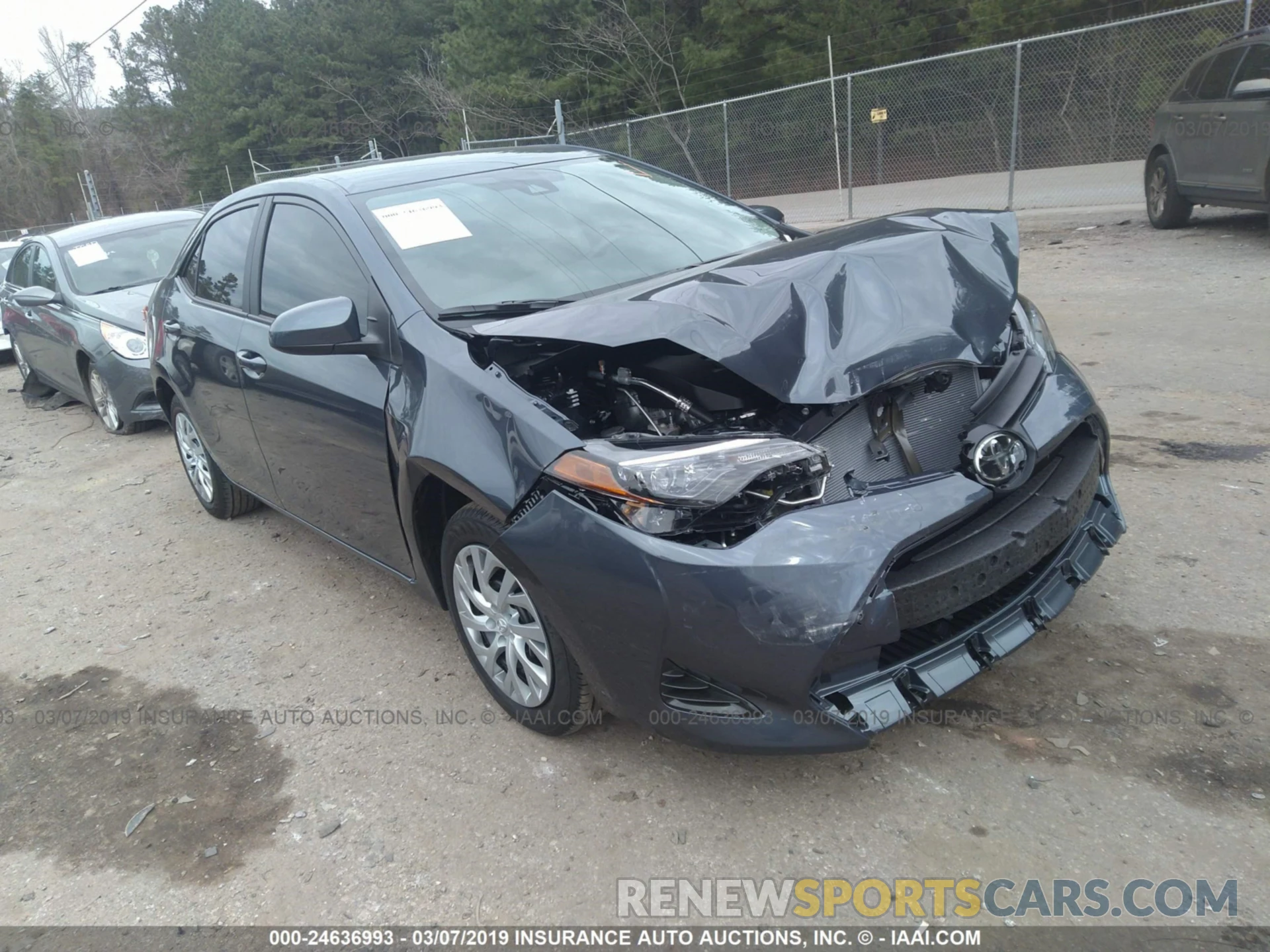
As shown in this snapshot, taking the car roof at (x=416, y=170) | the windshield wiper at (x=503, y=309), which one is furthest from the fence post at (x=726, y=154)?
the windshield wiper at (x=503, y=309)

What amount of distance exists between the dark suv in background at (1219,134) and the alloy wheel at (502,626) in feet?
26.7

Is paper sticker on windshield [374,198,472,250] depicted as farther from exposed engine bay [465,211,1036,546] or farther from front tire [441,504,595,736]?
front tire [441,504,595,736]

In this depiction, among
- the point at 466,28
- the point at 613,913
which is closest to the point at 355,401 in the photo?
the point at 613,913

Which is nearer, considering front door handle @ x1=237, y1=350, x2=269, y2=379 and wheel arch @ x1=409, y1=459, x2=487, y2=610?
wheel arch @ x1=409, y1=459, x2=487, y2=610

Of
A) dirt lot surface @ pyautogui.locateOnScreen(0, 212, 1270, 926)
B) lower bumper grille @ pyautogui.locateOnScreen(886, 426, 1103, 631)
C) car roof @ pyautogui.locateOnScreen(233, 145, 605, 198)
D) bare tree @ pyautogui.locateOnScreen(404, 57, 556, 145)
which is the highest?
bare tree @ pyautogui.locateOnScreen(404, 57, 556, 145)

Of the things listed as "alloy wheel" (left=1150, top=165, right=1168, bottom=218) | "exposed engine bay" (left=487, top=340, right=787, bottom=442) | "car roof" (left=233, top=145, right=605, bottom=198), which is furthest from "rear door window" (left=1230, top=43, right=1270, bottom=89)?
"exposed engine bay" (left=487, top=340, right=787, bottom=442)

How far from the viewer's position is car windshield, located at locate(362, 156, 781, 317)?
3270mm

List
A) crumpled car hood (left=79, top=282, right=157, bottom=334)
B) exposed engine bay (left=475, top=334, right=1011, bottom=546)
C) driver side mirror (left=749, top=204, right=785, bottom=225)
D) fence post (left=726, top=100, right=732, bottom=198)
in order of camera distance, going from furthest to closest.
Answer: fence post (left=726, top=100, right=732, bottom=198)
crumpled car hood (left=79, top=282, right=157, bottom=334)
driver side mirror (left=749, top=204, right=785, bottom=225)
exposed engine bay (left=475, top=334, right=1011, bottom=546)

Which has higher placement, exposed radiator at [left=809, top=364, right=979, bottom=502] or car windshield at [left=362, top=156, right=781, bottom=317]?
car windshield at [left=362, top=156, right=781, bottom=317]

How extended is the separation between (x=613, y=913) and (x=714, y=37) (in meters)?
27.7

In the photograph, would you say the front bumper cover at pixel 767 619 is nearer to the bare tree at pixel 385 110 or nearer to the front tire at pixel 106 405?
the front tire at pixel 106 405

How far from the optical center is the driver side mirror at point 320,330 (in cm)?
309

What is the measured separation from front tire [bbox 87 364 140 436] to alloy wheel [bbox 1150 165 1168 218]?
1021 cm

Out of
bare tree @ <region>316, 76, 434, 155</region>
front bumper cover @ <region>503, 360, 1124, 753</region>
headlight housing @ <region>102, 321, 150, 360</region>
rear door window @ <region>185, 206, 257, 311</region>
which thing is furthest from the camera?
bare tree @ <region>316, 76, 434, 155</region>
